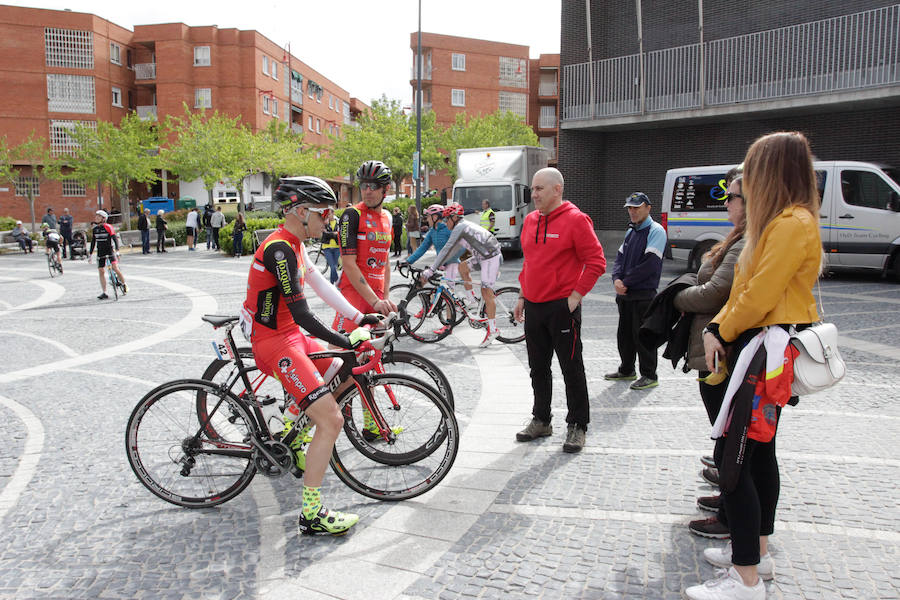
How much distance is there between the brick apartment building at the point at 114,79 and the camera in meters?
45.9

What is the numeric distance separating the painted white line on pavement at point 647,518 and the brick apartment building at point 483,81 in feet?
188

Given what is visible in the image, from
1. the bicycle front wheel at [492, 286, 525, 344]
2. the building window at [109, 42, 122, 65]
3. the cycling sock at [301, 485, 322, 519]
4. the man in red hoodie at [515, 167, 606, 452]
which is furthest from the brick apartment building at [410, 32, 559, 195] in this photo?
the cycling sock at [301, 485, 322, 519]

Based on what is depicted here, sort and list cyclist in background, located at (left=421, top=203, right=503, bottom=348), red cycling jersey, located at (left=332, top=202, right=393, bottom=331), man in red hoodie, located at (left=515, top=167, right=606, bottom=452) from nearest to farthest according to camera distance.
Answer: man in red hoodie, located at (left=515, top=167, right=606, bottom=452), red cycling jersey, located at (left=332, top=202, right=393, bottom=331), cyclist in background, located at (left=421, top=203, right=503, bottom=348)

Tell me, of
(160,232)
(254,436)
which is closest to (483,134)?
(160,232)

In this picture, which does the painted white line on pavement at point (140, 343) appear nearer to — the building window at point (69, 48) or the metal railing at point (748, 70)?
the metal railing at point (748, 70)

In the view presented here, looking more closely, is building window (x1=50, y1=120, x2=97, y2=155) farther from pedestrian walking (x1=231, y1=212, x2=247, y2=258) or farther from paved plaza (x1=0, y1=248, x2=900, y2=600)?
paved plaza (x1=0, y1=248, x2=900, y2=600)

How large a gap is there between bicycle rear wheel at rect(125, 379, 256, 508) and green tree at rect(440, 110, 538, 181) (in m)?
46.4

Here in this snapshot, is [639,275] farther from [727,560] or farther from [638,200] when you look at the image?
[727,560]

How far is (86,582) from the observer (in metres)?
3.07

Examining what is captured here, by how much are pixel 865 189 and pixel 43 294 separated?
1748 centimetres

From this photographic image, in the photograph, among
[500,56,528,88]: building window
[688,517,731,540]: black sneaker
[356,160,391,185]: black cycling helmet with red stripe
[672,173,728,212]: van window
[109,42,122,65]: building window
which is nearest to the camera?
[688,517,731,540]: black sneaker

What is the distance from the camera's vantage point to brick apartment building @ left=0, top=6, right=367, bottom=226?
45875 millimetres

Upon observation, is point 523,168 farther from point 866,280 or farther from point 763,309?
point 763,309

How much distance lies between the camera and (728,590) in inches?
108
